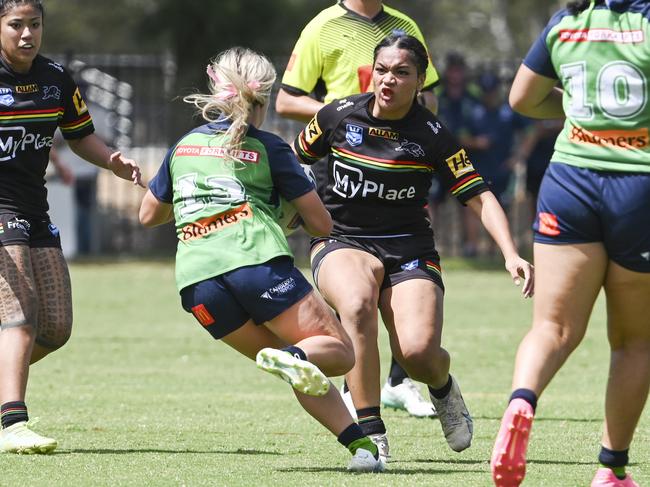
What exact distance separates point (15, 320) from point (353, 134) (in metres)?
1.82

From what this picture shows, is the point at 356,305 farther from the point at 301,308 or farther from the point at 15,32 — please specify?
the point at 15,32

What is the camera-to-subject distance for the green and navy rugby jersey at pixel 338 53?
25.5ft

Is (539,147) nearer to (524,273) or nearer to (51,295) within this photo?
(51,295)

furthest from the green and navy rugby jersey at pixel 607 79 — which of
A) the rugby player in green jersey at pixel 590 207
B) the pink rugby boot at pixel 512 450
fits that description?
the pink rugby boot at pixel 512 450

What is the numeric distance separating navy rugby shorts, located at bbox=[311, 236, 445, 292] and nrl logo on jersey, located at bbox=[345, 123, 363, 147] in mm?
480

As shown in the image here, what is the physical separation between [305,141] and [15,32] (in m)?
1.49

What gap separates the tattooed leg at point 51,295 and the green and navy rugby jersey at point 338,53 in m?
1.97

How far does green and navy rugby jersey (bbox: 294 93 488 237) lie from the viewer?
6.51 metres

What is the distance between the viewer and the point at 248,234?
5.57 metres

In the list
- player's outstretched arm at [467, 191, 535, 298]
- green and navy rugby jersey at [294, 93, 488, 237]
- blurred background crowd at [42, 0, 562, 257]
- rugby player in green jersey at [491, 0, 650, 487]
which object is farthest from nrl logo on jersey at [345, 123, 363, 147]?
blurred background crowd at [42, 0, 562, 257]

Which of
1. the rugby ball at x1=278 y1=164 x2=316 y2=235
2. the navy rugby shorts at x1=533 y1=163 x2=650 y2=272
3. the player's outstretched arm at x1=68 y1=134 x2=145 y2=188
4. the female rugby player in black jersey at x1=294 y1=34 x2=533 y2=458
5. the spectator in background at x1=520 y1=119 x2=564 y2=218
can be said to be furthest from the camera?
the spectator in background at x1=520 y1=119 x2=564 y2=218

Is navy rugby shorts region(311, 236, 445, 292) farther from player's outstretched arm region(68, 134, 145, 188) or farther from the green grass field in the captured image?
player's outstretched arm region(68, 134, 145, 188)

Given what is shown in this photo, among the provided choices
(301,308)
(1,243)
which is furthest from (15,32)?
(301,308)

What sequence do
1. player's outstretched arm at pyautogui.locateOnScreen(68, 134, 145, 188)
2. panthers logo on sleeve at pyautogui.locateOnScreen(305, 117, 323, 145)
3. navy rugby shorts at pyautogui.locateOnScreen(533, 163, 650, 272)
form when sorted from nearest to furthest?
navy rugby shorts at pyautogui.locateOnScreen(533, 163, 650, 272)
player's outstretched arm at pyautogui.locateOnScreen(68, 134, 145, 188)
panthers logo on sleeve at pyautogui.locateOnScreen(305, 117, 323, 145)
